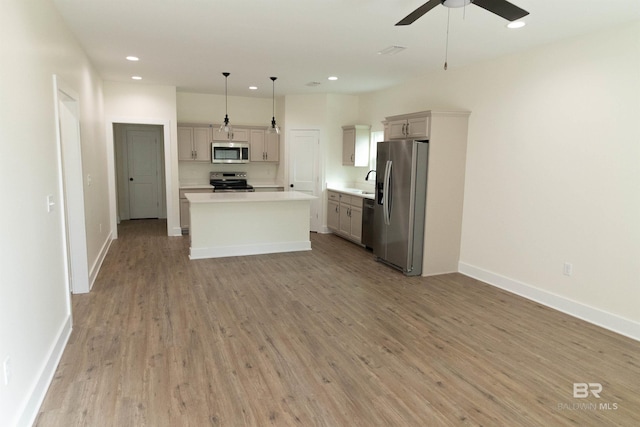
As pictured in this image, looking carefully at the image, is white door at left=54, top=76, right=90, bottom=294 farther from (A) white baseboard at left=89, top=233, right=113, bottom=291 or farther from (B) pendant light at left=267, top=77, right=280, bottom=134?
(B) pendant light at left=267, top=77, right=280, bottom=134

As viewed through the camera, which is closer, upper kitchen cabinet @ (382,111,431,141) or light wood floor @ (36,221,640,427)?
light wood floor @ (36,221,640,427)

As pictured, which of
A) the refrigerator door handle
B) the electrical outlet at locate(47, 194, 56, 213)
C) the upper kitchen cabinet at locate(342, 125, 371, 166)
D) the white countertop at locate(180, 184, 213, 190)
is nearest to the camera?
the electrical outlet at locate(47, 194, 56, 213)

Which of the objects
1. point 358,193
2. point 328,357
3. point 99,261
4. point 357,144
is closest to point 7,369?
point 328,357

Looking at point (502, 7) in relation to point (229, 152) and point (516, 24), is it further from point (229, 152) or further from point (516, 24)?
point (229, 152)

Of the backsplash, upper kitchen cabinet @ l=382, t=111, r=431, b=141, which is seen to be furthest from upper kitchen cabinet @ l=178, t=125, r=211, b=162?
upper kitchen cabinet @ l=382, t=111, r=431, b=141

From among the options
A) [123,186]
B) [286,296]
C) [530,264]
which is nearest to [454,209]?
[530,264]

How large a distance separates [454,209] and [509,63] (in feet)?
6.01

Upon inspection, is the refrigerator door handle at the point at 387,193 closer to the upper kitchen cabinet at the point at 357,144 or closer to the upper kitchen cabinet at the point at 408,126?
the upper kitchen cabinet at the point at 408,126

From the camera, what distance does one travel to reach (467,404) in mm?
2436

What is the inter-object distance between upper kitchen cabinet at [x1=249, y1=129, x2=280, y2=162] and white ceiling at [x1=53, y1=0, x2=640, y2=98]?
2.36 meters

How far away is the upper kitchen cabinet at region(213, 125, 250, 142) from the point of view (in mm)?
7836

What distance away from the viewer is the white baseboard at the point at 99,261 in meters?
4.50

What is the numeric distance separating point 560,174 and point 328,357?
2.96m

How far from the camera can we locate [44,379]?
8.15ft
